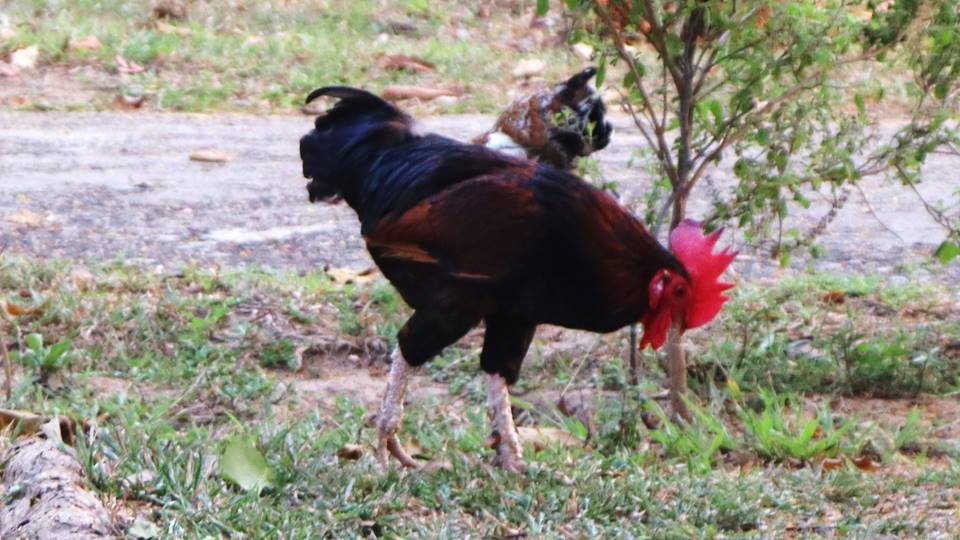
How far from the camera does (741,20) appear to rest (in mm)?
5234

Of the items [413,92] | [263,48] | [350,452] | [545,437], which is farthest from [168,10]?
[350,452]

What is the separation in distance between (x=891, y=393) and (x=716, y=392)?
0.82 m

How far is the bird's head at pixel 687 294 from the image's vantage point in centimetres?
438

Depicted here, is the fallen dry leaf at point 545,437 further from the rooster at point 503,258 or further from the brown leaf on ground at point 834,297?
the brown leaf on ground at point 834,297

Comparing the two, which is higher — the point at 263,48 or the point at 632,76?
the point at 632,76

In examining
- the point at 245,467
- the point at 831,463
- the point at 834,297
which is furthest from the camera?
the point at 834,297

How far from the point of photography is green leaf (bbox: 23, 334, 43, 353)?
6.03 metres

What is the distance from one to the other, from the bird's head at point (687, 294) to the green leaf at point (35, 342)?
2.69 meters

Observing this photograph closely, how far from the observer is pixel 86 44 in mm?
12625

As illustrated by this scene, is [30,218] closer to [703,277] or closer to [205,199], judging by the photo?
[205,199]

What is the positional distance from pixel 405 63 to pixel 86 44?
2652 mm

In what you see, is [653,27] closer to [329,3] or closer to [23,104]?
[23,104]

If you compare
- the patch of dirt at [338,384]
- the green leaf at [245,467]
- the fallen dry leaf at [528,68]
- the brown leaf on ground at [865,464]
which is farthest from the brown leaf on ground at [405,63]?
the green leaf at [245,467]

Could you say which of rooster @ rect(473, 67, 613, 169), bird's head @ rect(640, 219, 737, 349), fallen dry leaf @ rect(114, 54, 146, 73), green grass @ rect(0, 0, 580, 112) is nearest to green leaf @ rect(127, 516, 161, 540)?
bird's head @ rect(640, 219, 737, 349)
